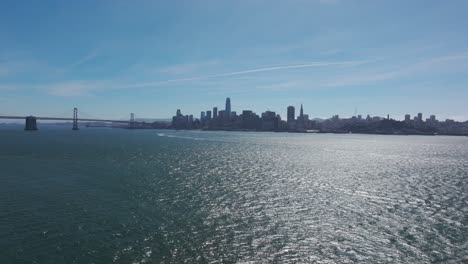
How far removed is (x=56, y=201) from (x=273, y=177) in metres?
29.5

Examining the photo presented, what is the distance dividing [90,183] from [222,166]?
976 inches

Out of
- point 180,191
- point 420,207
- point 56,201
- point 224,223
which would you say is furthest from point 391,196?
point 56,201

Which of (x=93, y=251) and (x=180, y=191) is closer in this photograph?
(x=93, y=251)

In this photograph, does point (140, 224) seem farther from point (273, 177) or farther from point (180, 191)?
point (273, 177)

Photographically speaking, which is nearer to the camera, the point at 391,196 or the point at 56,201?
the point at 56,201

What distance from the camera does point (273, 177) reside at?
48.2m

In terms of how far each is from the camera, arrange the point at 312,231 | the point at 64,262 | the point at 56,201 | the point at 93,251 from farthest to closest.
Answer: the point at 56,201 < the point at 312,231 < the point at 93,251 < the point at 64,262

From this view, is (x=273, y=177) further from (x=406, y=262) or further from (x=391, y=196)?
(x=406, y=262)

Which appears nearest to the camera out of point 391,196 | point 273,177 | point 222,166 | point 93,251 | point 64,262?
point 64,262

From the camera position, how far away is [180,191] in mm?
36812

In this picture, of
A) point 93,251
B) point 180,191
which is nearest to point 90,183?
point 180,191

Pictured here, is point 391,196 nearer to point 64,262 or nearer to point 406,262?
point 406,262

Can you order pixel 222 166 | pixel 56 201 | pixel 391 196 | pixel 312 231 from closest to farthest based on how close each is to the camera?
pixel 312 231 < pixel 56 201 < pixel 391 196 < pixel 222 166

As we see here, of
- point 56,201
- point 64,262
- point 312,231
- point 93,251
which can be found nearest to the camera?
point 64,262
